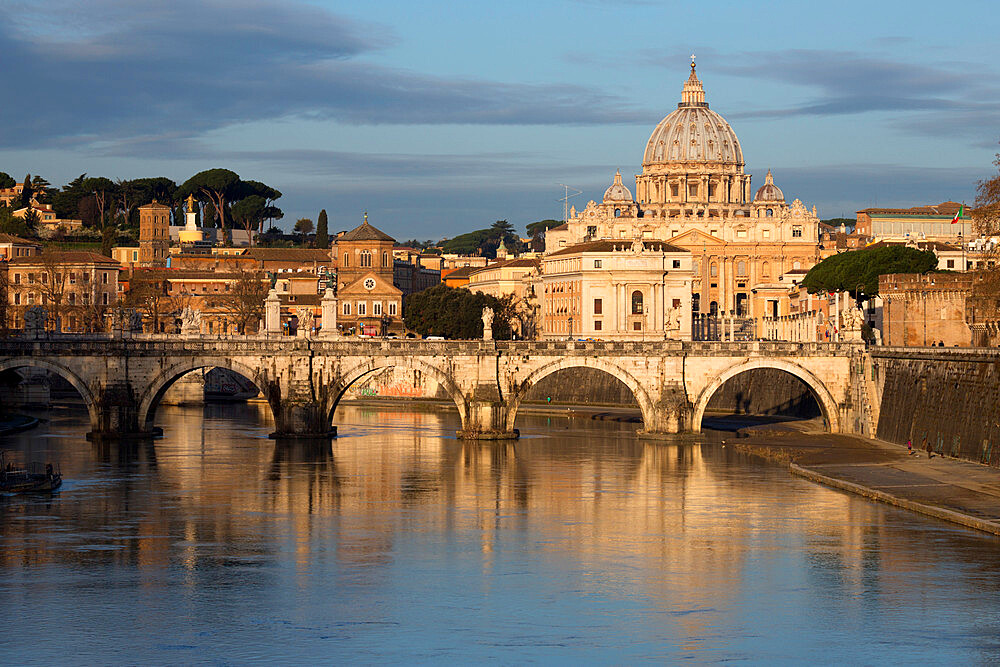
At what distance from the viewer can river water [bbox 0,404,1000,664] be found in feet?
120

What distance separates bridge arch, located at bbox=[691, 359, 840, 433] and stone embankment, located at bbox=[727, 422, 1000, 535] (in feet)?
3.63

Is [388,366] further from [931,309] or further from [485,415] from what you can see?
[931,309]

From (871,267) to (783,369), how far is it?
3236 centimetres

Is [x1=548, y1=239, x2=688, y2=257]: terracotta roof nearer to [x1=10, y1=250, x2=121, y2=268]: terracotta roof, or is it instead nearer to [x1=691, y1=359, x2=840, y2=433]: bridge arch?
[x1=10, y1=250, x2=121, y2=268]: terracotta roof

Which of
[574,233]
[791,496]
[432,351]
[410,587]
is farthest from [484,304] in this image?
[410,587]

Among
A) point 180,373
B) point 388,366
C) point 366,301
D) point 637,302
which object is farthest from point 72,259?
point 388,366

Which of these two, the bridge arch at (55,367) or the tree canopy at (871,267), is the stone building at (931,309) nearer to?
the tree canopy at (871,267)

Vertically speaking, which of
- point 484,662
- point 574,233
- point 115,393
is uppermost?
point 574,233

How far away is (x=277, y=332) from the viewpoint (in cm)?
8275

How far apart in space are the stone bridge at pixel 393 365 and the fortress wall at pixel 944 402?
4.77 metres

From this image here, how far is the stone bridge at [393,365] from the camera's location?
7850 cm

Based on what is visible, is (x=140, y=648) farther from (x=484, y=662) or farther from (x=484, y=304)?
(x=484, y=304)

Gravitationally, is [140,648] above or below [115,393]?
below

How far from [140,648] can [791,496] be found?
1192 inches
